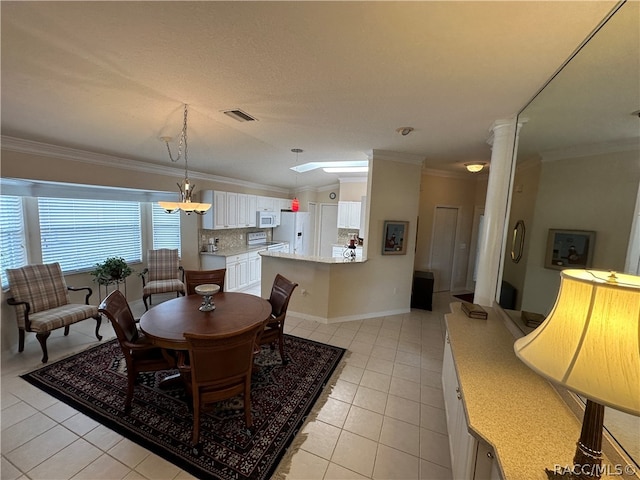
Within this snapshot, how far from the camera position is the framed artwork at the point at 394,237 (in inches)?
165

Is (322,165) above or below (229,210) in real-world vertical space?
above

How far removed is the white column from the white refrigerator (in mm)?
5171

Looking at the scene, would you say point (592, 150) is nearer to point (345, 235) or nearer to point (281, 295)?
point (281, 295)

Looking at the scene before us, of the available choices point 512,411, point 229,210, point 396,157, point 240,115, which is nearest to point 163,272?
point 229,210

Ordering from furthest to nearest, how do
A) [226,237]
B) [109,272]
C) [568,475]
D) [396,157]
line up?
[226,237] → [396,157] → [109,272] → [568,475]

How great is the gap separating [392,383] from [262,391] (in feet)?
4.37

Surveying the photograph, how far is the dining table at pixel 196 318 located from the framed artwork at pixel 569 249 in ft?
6.57

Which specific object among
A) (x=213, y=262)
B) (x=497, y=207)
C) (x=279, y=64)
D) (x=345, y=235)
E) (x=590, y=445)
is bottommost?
(x=213, y=262)

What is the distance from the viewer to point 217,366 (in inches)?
72.1

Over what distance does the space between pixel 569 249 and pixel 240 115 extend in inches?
112

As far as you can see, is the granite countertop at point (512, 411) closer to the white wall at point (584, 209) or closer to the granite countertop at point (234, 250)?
the white wall at point (584, 209)

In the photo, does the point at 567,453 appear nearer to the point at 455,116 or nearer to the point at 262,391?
the point at 262,391

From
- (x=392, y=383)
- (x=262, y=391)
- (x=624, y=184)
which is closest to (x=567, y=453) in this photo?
(x=624, y=184)

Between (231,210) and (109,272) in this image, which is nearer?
(109,272)
